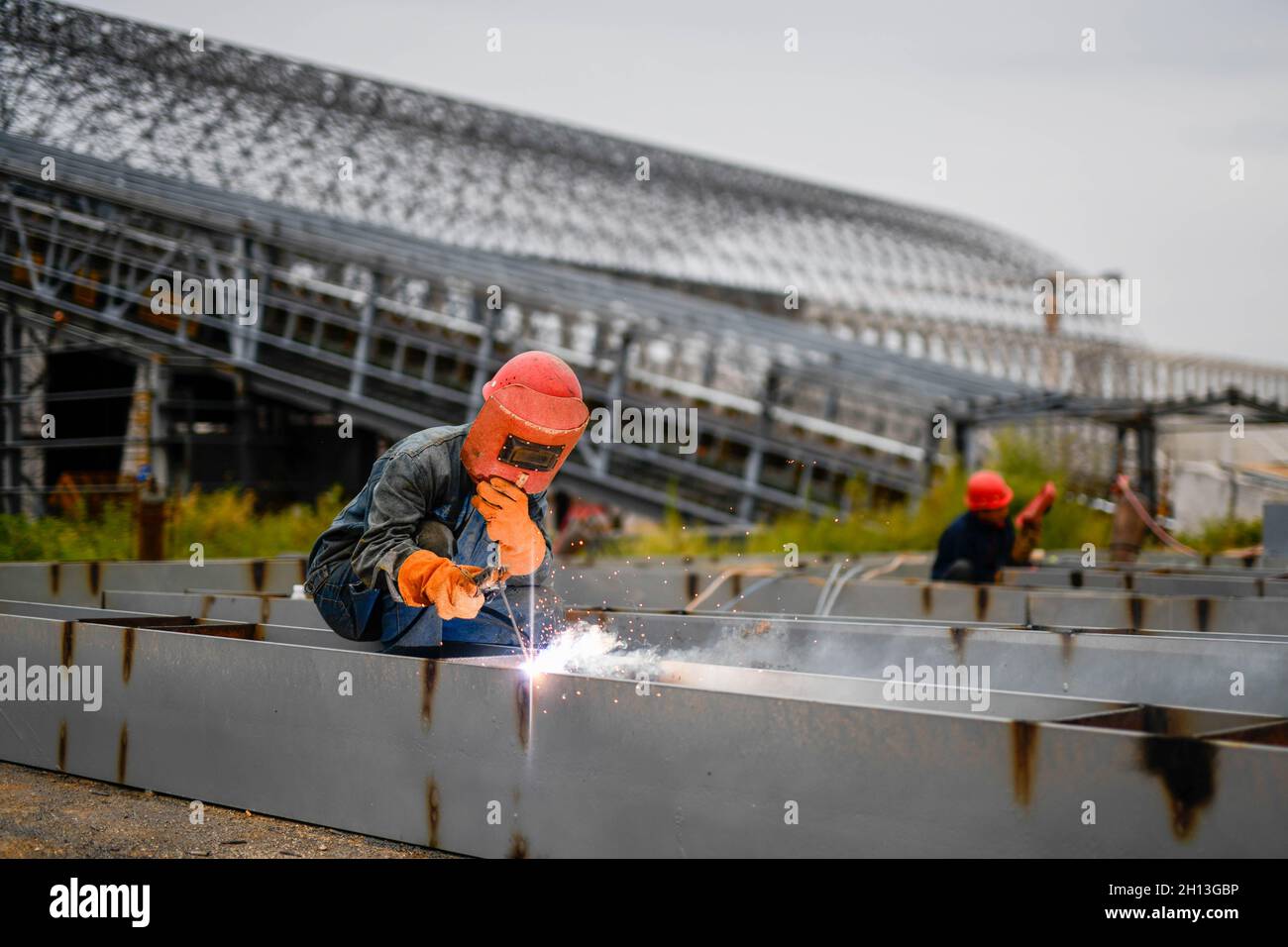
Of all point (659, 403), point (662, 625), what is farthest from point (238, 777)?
point (659, 403)

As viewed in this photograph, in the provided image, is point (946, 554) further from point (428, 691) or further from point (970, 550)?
point (428, 691)

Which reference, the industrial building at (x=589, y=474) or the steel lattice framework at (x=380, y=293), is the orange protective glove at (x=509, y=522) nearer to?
the industrial building at (x=589, y=474)

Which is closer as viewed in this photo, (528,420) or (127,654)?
(528,420)

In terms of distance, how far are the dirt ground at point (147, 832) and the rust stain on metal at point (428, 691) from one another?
0.44m

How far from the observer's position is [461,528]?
5609 mm

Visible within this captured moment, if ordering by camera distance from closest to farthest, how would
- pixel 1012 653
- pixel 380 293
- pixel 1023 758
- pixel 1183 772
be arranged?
pixel 1183 772 → pixel 1023 758 → pixel 1012 653 → pixel 380 293

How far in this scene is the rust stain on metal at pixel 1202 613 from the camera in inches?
A: 326

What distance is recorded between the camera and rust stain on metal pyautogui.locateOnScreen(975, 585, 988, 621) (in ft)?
29.5

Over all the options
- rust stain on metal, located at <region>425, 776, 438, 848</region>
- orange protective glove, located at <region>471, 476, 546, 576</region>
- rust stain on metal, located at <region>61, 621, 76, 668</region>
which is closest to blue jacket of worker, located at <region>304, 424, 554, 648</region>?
orange protective glove, located at <region>471, 476, 546, 576</region>

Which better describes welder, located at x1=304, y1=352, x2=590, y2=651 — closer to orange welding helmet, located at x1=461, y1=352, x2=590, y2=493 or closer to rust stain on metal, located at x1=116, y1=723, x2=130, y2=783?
orange welding helmet, located at x1=461, y1=352, x2=590, y2=493

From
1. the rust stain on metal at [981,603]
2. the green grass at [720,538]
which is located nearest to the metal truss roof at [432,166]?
the green grass at [720,538]

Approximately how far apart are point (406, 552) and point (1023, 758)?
2.33 meters

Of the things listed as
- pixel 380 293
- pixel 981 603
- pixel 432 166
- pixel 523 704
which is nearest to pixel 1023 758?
pixel 523 704
